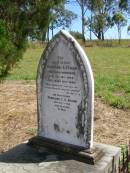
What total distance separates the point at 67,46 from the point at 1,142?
215cm

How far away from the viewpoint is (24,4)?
6078 mm

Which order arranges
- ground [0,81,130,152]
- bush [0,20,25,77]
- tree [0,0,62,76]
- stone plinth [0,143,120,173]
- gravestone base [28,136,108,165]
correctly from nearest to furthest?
stone plinth [0,143,120,173] → gravestone base [28,136,108,165] → bush [0,20,25,77] → ground [0,81,130,152] → tree [0,0,62,76]

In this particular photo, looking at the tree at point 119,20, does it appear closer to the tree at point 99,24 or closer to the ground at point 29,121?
the tree at point 99,24

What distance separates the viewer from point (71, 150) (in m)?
3.88

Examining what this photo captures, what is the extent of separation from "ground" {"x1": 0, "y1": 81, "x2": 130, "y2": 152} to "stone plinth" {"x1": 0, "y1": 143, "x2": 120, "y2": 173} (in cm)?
119

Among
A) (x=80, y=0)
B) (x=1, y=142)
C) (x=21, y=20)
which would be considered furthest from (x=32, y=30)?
(x=80, y=0)

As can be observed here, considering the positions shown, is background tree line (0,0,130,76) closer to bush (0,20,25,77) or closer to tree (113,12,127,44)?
bush (0,20,25,77)

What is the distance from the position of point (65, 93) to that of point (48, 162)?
2.27 ft

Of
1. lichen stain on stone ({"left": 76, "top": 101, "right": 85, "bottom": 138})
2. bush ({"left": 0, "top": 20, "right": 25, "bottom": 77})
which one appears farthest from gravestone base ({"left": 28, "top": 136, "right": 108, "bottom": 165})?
bush ({"left": 0, "top": 20, "right": 25, "bottom": 77})

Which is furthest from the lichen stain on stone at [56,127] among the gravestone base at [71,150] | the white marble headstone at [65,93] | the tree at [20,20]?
the tree at [20,20]

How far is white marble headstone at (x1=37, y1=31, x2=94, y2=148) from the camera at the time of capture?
3.76 m

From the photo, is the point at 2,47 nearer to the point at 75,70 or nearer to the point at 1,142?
the point at 1,142

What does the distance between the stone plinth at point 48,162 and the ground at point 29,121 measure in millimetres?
1194

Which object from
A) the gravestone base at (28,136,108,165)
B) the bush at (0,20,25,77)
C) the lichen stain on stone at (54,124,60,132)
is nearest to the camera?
the gravestone base at (28,136,108,165)
